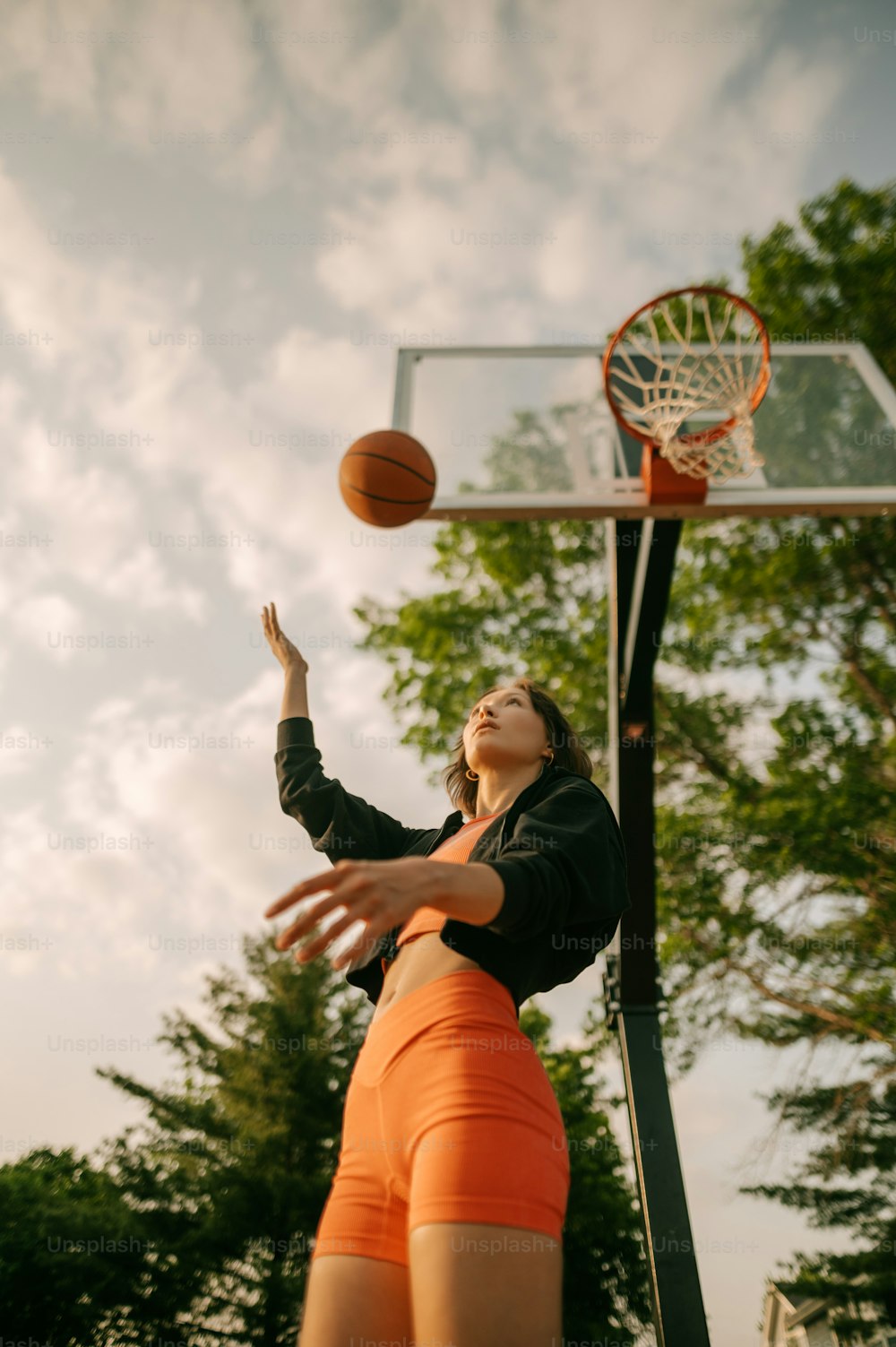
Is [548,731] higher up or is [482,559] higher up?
[482,559]

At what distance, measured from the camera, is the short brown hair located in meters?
2.89

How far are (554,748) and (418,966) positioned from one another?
1.03 m

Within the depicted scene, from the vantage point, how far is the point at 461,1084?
5.60 ft

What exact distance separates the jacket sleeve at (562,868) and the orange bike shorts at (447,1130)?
220 mm

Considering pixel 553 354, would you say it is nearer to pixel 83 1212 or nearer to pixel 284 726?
pixel 284 726

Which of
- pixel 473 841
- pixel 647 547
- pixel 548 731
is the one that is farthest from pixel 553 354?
pixel 473 841

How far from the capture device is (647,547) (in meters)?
5.14

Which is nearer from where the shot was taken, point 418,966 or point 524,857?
point 524,857

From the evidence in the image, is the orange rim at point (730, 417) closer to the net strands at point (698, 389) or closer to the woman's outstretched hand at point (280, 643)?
the net strands at point (698, 389)

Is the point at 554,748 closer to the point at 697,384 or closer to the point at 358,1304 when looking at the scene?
the point at 358,1304

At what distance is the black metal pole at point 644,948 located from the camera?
183 inches

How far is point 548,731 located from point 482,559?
10.4m

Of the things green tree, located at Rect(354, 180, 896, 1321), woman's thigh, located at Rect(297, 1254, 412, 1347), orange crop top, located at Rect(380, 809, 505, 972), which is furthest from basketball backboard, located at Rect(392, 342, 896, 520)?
green tree, located at Rect(354, 180, 896, 1321)

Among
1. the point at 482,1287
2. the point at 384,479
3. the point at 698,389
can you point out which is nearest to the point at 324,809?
the point at 482,1287
